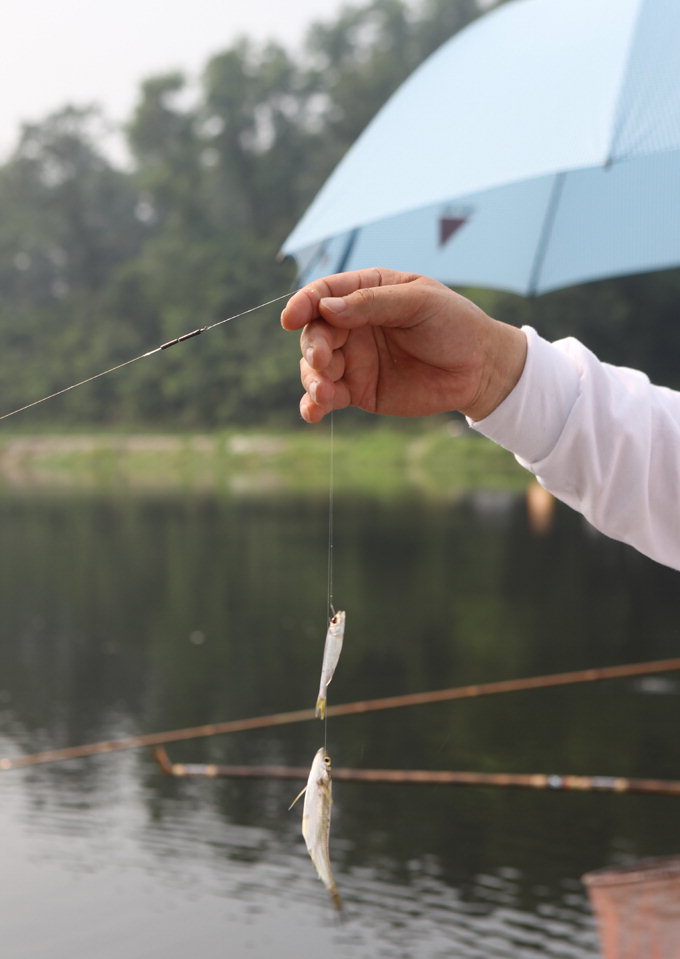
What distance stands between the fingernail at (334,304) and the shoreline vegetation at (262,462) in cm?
2670

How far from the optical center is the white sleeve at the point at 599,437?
5.56ft

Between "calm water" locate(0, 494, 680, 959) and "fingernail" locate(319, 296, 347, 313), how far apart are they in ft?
13.7

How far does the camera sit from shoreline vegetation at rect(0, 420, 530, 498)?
32.4 metres

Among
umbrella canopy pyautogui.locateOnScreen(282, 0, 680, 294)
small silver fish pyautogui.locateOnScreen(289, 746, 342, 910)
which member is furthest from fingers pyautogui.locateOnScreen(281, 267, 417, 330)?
umbrella canopy pyautogui.locateOnScreen(282, 0, 680, 294)

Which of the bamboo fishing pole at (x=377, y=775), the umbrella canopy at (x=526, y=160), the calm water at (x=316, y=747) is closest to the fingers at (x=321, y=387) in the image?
the umbrella canopy at (x=526, y=160)

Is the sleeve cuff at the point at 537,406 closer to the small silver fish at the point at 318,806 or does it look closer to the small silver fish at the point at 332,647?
the small silver fish at the point at 332,647

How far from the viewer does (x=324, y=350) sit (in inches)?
57.4

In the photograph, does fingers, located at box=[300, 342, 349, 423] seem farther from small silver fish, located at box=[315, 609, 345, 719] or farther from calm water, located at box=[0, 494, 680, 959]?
calm water, located at box=[0, 494, 680, 959]

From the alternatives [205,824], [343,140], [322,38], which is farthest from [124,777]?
[322,38]

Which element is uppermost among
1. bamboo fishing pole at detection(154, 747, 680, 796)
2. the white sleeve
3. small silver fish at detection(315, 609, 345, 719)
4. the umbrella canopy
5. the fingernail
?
the umbrella canopy

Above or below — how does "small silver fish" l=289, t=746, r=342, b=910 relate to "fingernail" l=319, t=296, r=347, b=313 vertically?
below

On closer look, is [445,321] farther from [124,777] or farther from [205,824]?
[124,777]

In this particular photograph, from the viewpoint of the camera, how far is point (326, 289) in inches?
57.2

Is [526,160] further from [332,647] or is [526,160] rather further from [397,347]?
[332,647]
